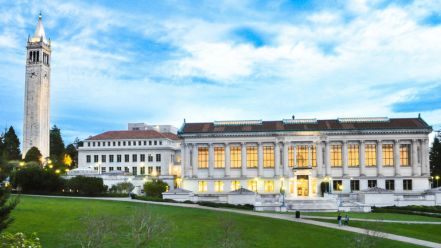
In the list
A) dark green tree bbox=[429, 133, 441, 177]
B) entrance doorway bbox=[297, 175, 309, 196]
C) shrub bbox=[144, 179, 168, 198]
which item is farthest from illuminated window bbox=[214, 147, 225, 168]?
dark green tree bbox=[429, 133, 441, 177]

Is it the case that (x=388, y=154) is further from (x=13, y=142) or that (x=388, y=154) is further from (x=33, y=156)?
(x=13, y=142)

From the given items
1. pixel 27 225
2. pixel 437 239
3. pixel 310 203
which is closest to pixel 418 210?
pixel 310 203

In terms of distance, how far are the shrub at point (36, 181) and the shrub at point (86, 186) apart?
3.57 m

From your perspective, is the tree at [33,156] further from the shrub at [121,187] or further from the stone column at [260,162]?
the stone column at [260,162]

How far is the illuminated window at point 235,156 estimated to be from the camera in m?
97.9

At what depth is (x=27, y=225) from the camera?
3984 cm

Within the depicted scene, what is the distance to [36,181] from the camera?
81.2 metres

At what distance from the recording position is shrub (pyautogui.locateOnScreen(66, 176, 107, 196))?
79.7 metres

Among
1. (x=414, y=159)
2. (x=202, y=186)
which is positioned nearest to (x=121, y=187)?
(x=202, y=186)

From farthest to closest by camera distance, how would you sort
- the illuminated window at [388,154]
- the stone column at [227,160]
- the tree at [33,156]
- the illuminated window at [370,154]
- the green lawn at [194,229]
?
the tree at [33,156] < the stone column at [227,160] < the illuminated window at [370,154] < the illuminated window at [388,154] < the green lawn at [194,229]

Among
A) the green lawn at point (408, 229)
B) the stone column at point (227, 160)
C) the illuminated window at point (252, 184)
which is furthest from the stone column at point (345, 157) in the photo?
the green lawn at point (408, 229)

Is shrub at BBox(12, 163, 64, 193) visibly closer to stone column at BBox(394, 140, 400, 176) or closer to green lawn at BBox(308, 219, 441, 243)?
green lawn at BBox(308, 219, 441, 243)

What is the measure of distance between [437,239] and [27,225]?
3456cm

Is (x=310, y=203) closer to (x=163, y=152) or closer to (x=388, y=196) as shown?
(x=388, y=196)
